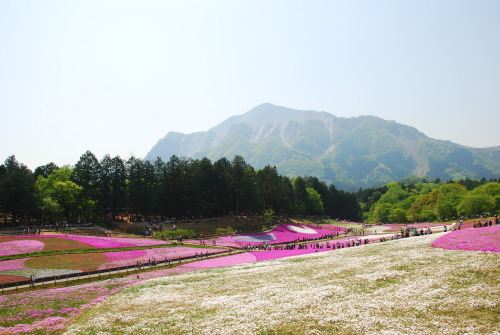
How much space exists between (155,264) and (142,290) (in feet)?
46.4

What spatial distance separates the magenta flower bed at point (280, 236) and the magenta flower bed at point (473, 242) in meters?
37.9

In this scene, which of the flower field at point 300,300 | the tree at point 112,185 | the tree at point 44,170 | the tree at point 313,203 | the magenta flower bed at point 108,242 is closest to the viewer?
the flower field at point 300,300

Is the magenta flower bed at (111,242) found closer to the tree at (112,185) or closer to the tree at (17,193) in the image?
the tree at (17,193)

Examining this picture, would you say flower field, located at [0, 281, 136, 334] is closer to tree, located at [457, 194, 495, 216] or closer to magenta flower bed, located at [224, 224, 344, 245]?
magenta flower bed, located at [224, 224, 344, 245]

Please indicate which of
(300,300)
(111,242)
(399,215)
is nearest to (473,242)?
(300,300)

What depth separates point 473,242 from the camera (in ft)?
118

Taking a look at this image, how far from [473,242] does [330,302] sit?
23.0m

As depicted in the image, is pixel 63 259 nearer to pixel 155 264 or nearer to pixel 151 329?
pixel 155 264

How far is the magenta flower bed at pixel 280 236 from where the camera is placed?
241ft

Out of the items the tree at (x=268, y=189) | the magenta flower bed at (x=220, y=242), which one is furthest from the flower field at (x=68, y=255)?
the tree at (x=268, y=189)

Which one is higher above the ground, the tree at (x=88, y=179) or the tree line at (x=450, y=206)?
the tree at (x=88, y=179)

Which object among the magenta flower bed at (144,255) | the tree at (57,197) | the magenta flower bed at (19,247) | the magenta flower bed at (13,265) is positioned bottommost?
the magenta flower bed at (144,255)

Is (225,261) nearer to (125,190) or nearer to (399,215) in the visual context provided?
(125,190)

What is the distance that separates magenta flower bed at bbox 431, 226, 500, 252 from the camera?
3269cm
